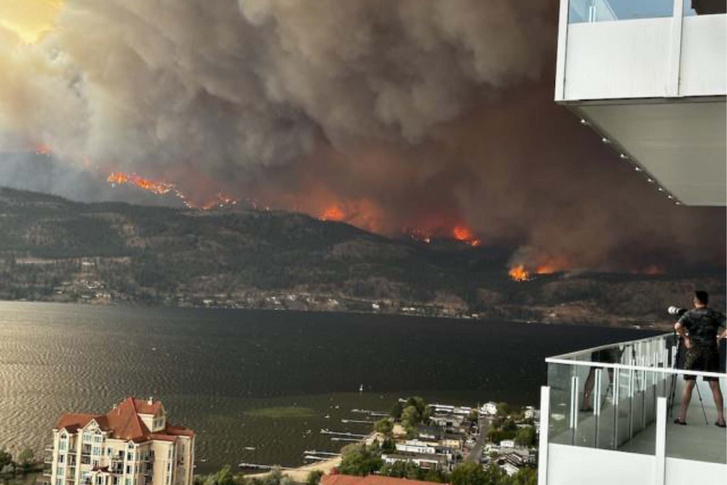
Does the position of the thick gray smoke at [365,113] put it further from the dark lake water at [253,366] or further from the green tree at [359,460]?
the green tree at [359,460]

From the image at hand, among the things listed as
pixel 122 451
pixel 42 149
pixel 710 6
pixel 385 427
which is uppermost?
pixel 42 149

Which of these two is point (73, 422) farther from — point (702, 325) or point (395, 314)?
point (395, 314)

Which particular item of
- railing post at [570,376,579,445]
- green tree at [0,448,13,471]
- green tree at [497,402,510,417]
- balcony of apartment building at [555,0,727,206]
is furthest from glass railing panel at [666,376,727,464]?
green tree at [497,402,510,417]

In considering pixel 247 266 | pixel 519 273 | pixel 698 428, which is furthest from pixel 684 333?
pixel 247 266

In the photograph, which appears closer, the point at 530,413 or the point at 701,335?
the point at 701,335

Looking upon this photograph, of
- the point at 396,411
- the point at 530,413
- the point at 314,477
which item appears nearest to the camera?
the point at 314,477

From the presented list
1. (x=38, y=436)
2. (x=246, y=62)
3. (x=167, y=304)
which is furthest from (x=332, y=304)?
(x=38, y=436)

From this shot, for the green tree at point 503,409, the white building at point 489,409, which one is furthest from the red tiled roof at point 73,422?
the white building at point 489,409

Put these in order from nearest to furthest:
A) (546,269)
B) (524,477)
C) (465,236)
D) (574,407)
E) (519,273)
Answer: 1. (574,407)
2. (524,477)
3. (546,269)
4. (465,236)
5. (519,273)
